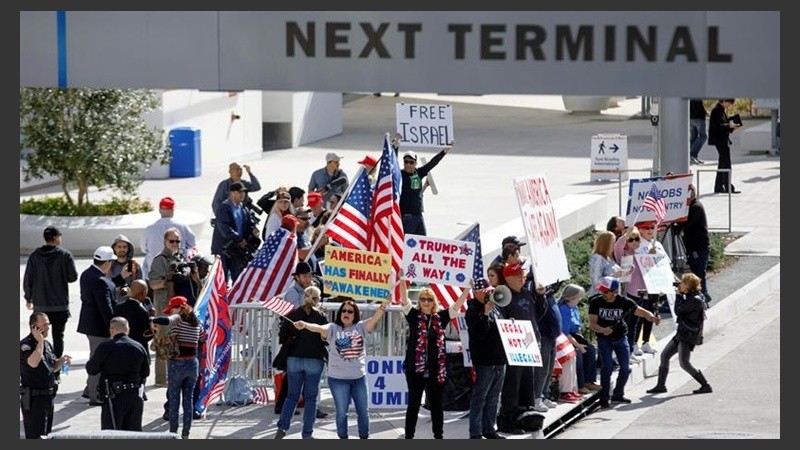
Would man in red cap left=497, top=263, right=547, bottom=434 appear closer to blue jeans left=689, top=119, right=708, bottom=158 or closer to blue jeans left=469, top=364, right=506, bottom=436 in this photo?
blue jeans left=469, top=364, right=506, bottom=436

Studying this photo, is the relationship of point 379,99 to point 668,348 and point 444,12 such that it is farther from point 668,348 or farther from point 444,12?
point 444,12

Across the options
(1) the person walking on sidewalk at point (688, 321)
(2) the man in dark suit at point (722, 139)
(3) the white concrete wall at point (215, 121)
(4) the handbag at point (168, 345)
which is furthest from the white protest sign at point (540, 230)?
(3) the white concrete wall at point (215, 121)

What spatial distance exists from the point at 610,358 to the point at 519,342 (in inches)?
69.4

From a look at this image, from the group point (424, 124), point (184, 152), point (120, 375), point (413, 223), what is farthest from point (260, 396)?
point (184, 152)

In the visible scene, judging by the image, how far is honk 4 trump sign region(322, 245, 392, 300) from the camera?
16.6 meters

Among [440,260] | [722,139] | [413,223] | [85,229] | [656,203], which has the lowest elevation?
[440,260]

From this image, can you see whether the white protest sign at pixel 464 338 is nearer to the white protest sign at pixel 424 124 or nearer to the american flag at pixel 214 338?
the american flag at pixel 214 338

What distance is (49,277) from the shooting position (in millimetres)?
17359

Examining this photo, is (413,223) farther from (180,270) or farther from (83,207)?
(83,207)

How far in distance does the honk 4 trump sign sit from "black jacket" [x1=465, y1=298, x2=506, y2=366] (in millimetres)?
1234

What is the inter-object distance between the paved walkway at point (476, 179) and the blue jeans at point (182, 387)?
13.0 inches

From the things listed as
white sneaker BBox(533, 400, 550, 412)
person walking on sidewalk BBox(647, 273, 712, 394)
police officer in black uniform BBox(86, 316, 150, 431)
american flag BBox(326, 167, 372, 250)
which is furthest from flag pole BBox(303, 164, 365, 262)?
person walking on sidewalk BBox(647, 273, 712, 394)

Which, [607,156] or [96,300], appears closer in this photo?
[96,300]

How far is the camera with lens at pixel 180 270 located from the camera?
17.1 metres
